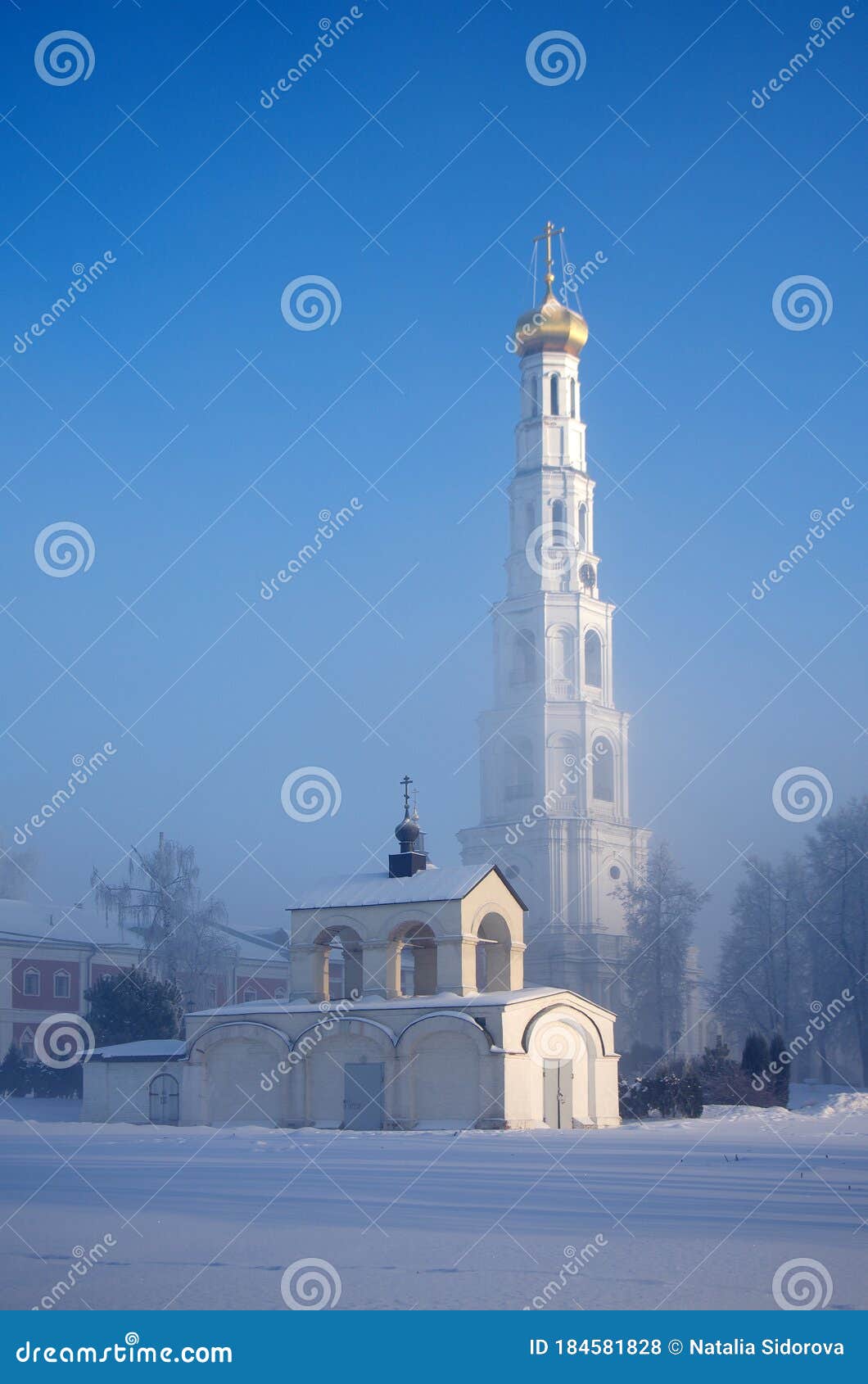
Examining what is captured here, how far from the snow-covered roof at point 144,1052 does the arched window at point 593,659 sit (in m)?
33.4

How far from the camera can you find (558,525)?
208 ft

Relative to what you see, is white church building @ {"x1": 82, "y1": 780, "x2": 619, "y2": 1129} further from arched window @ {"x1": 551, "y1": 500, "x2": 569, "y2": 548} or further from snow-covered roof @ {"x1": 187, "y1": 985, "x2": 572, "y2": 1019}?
arched window @ {"x1": 551, "y1": 500, "x2": 569, "y2": 548}

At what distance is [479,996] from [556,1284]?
70.7 feet

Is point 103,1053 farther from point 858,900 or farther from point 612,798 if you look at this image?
point 612,798

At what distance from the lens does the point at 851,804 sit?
167 ft

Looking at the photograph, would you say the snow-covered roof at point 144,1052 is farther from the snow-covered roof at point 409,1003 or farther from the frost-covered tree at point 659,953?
the frost-covered tree at point 659,953

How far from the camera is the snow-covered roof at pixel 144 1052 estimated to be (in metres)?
33.9

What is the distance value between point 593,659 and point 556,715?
14.5 ft

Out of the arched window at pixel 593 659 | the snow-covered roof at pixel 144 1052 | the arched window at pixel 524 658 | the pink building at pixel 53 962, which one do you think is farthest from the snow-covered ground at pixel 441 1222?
the arched window at pixel 593 659

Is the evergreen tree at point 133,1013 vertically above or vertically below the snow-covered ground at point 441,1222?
above

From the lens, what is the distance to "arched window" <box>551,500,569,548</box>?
2498 inches

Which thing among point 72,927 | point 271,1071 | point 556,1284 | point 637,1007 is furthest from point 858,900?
point 556,1284

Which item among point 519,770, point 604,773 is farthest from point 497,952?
point 604,773

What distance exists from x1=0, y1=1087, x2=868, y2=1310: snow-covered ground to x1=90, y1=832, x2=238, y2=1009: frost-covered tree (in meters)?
28.9
